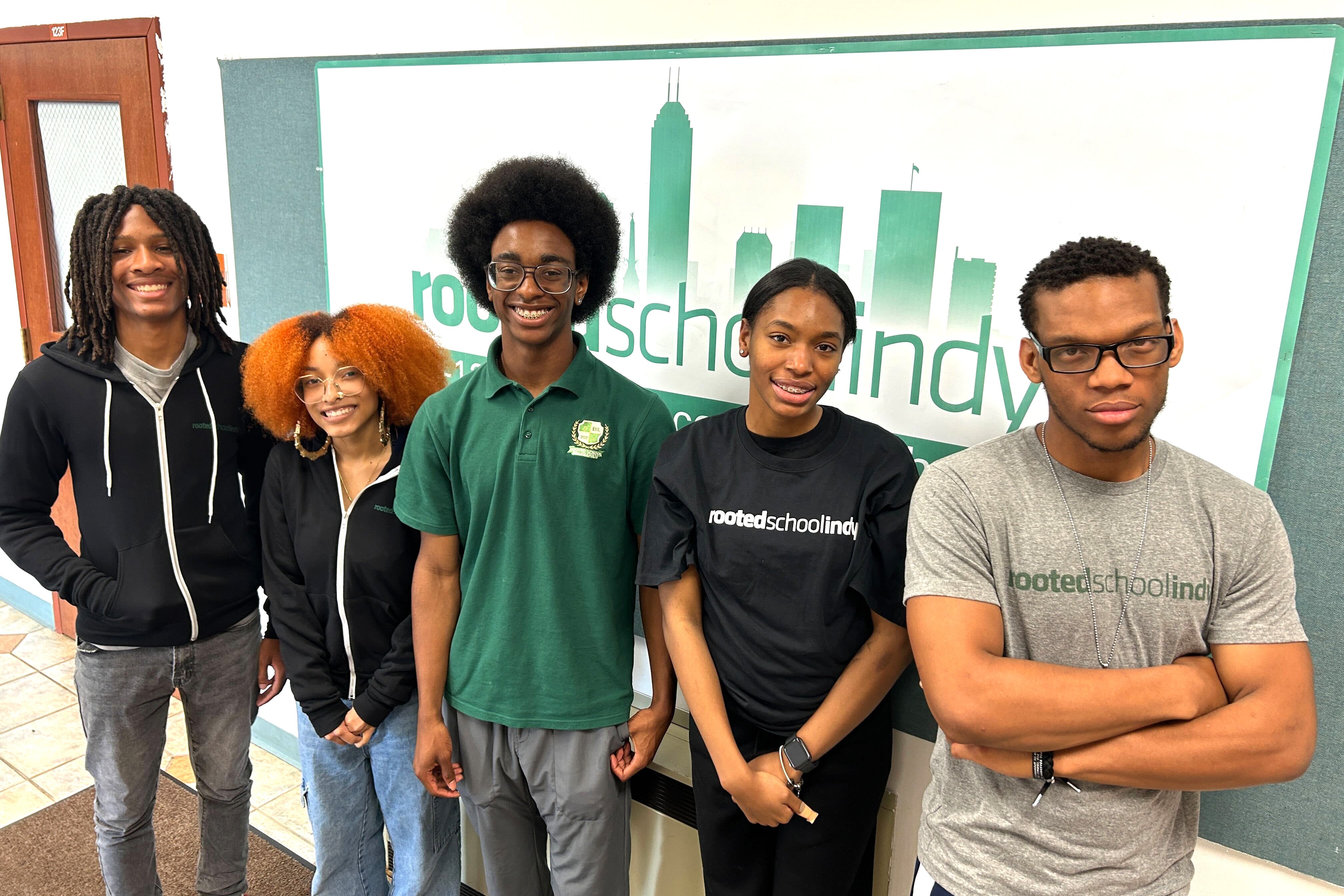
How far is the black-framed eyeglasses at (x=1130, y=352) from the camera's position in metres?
1.11

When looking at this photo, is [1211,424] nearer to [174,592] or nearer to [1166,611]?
[1166,611]

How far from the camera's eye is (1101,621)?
116 cm

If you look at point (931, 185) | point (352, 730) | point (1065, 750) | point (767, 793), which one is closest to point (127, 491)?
point (352, 730)

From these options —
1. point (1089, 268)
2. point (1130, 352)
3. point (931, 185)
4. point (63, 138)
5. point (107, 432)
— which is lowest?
point (107, 432)

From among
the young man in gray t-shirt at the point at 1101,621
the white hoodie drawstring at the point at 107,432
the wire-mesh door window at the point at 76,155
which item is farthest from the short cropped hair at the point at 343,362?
the wire-mesh door window at the point at 76,155

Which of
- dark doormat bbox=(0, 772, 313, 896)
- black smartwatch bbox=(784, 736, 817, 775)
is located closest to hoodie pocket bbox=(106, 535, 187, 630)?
dark doormat bbox=(0, 772, 313, 896)

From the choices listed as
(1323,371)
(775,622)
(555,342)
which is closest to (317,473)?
(555,342)

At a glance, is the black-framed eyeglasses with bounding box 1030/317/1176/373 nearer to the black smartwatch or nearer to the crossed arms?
the crossed arms

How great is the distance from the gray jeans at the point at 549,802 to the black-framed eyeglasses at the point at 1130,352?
3.58 ft

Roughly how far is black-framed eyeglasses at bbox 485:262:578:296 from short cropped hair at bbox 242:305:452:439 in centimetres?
36

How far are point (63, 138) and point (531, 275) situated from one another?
2.73 m

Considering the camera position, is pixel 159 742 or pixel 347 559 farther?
pixel 159 742

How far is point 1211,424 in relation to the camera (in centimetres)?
136

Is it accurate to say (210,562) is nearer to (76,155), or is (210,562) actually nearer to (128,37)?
(128,37)
